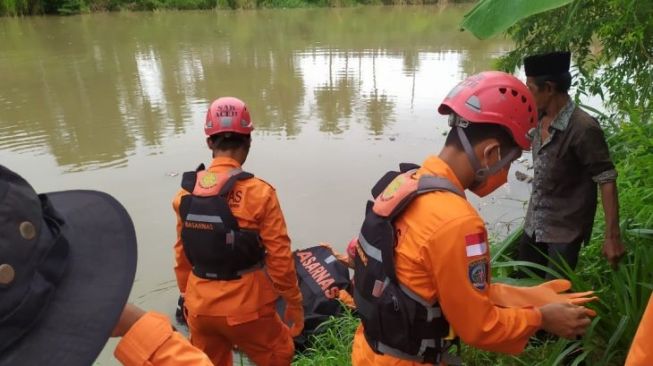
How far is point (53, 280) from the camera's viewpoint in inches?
39.8

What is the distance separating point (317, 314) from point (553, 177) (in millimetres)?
1812

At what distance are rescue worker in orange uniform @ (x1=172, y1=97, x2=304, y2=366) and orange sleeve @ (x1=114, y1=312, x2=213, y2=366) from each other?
1471 millimetres

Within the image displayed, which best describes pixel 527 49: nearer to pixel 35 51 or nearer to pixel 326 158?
pixel 326 158

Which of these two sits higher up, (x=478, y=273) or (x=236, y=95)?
(x=478, y=273)

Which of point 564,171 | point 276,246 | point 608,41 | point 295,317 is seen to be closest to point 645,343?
point 564,171

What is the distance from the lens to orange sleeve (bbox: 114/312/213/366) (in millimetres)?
1228

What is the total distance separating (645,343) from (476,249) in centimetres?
53

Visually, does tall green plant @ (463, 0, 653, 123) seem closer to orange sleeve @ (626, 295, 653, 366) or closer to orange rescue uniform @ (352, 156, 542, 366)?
orange rescue uniform @ (352, 156, 542, 366)

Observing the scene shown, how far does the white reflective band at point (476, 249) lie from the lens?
1593 mm

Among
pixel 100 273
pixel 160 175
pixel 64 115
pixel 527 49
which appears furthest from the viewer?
→ pixel 64 115

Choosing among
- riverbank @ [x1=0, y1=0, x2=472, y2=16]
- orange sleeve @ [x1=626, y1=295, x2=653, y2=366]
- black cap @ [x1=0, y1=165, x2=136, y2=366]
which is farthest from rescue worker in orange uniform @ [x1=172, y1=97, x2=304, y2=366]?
riverbank @ [x1=0, y1=0, x2=472, y2=16]

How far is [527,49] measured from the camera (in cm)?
420

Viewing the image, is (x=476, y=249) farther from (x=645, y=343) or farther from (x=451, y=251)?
(x=645, y=343)

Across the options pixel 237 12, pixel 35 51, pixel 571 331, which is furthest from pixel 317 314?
pixel 237 12
